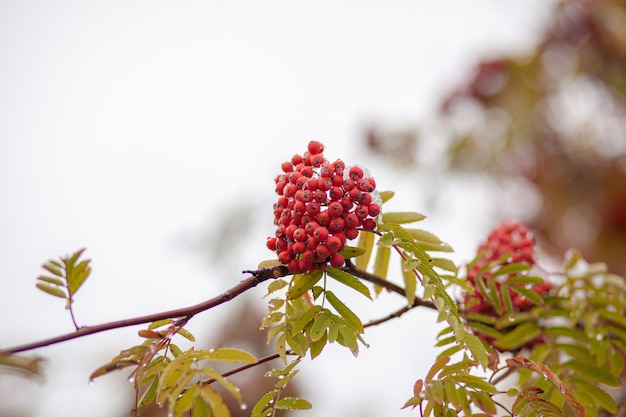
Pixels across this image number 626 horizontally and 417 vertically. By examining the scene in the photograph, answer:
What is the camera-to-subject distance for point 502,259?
5.71 feet

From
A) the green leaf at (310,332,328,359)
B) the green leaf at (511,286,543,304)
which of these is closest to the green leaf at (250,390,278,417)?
the green leaf at (310,332,328,359)

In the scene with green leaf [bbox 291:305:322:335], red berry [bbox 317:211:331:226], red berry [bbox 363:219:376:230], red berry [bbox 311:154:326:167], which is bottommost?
green leaf [bbox 291:305:322:335]

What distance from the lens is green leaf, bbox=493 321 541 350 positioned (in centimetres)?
166

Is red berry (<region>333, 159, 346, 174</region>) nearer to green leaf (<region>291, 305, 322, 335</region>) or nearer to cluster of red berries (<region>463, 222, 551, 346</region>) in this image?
green leaf (<region>291, 305, 322, 335</region>)

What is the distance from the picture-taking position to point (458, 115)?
497 centimetres

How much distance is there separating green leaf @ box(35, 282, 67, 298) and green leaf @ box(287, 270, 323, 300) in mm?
520

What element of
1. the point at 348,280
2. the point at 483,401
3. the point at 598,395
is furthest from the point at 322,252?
the point at 598,395

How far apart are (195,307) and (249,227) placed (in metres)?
3.26

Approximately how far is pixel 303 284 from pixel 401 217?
35cm

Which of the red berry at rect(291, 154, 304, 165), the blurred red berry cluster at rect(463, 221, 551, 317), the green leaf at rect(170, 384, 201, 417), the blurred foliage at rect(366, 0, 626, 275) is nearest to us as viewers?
the green leaf at rect(170, 384, 201, 417)

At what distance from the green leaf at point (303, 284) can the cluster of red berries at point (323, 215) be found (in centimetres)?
4

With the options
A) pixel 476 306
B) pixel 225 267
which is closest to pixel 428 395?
pixel 476 306

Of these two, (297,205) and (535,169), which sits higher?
(535,169)

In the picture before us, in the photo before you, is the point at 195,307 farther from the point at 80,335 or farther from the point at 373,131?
the point at 373,131
